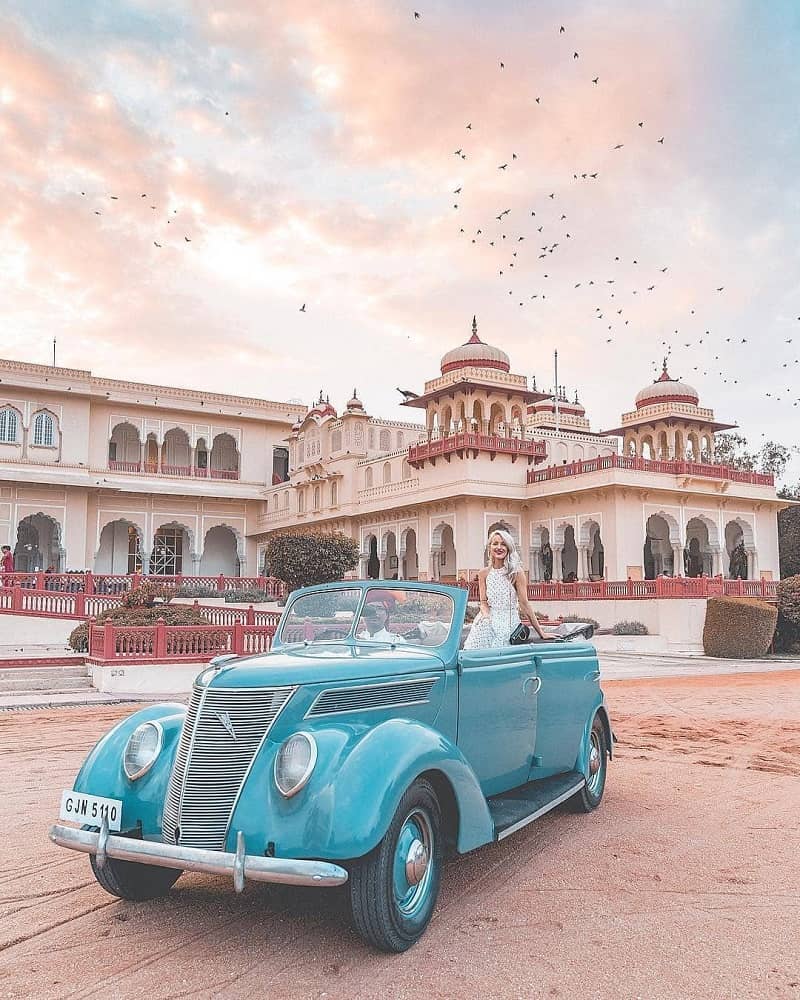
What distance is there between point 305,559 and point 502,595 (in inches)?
752

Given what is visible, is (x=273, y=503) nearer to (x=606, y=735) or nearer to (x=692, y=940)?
(x=606, y=735)

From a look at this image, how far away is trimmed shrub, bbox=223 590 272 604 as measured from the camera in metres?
27.7

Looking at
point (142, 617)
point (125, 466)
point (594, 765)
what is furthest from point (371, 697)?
point (125, 466)

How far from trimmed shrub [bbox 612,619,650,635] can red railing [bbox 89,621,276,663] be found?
12040mm

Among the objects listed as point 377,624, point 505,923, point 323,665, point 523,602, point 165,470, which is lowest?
point 505,923

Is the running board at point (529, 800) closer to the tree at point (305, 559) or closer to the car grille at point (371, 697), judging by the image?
the car grille at point (371, 697)

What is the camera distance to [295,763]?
3443 millimetres

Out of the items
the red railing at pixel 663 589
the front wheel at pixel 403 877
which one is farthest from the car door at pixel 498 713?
the red railing at pixel 663 589

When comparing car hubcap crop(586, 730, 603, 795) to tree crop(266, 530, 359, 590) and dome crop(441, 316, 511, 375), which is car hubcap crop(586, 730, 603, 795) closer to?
tree crop(266, 530, 359, 590)

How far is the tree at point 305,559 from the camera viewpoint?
24.4 metres

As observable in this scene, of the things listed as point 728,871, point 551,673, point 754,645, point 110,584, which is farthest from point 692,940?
point 110,584

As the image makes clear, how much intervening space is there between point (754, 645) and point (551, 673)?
701 inches

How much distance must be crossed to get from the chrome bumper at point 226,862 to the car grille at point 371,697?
62 cm

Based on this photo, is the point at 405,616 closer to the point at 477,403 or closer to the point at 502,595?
the point at 502,595
